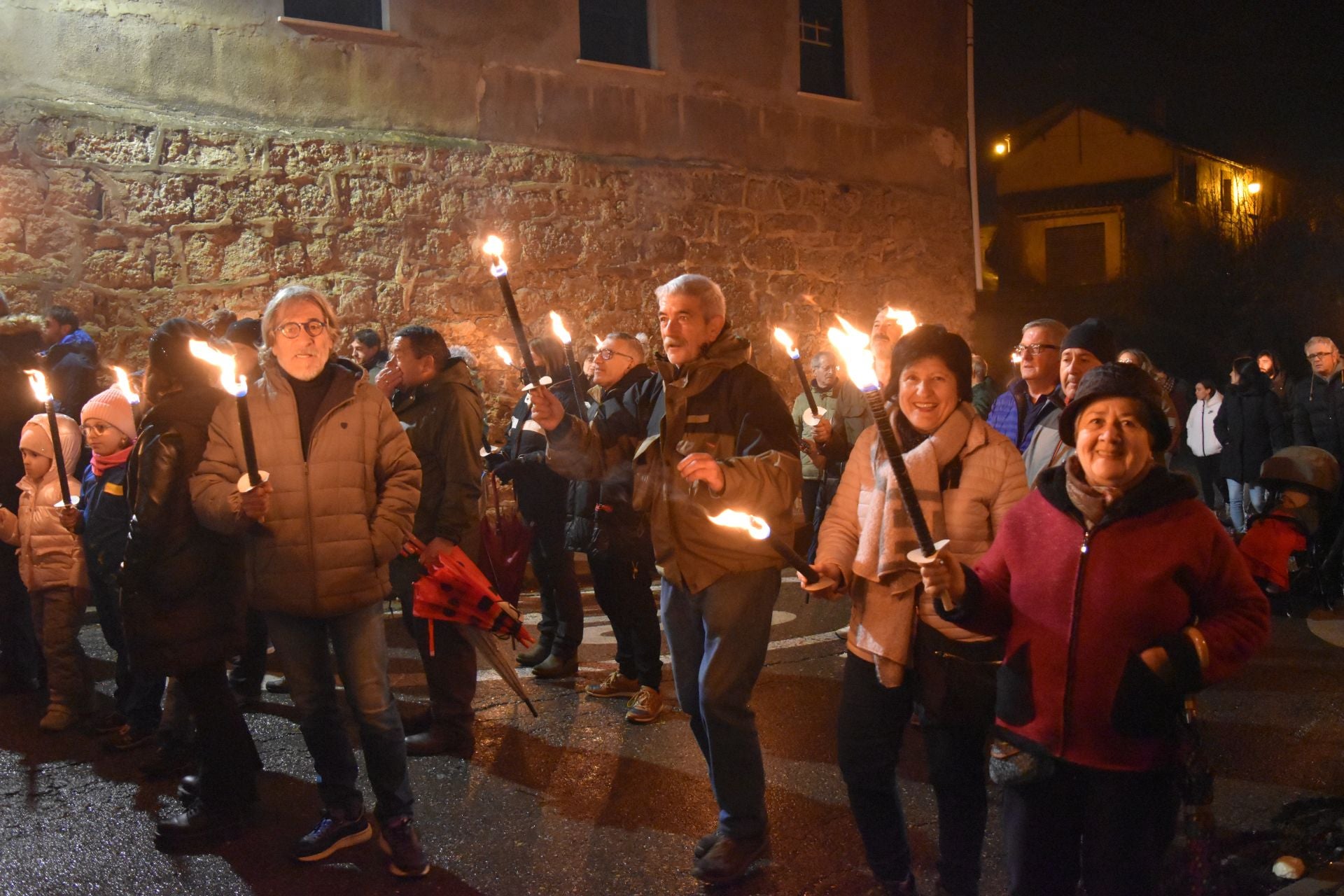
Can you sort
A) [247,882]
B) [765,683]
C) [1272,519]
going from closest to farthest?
[1272,519]
[247,882]
[765,683]

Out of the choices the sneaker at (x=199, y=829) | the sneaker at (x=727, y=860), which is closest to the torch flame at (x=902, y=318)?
the sneaker at (x=727, y=860)

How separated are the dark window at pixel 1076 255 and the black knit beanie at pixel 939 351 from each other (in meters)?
34.3

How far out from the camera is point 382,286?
33.3ft

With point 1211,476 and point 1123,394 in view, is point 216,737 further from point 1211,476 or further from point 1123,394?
point 1211,476

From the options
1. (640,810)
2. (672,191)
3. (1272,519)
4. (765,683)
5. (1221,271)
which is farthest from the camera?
(1221,271)

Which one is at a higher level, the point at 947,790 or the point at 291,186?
the point at 291,186

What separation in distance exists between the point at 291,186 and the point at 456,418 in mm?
5492

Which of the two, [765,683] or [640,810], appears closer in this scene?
[640,810]

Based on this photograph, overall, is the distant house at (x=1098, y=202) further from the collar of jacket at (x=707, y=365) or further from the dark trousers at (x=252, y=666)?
the collar of jacket at (x=707, y=365)

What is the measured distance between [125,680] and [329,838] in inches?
85.0

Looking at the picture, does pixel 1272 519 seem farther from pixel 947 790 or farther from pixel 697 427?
pixel 697 427

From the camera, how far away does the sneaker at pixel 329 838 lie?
4062 millimetres

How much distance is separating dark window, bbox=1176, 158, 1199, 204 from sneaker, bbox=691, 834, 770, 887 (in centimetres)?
3686

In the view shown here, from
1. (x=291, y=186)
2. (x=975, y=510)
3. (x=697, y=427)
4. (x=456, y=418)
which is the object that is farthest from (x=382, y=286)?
(x=975, y=510)
